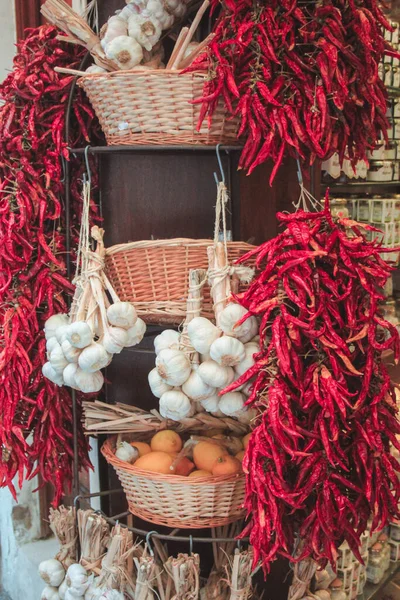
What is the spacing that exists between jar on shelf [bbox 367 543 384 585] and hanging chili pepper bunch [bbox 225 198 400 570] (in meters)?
1.15

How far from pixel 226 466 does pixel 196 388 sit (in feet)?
0.87

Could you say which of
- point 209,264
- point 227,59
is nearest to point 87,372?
point 209,264

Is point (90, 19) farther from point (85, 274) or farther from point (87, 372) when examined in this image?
point (87, 372)

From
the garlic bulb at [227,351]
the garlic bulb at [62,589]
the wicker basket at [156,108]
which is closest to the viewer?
the garlic bulb at [227,351]

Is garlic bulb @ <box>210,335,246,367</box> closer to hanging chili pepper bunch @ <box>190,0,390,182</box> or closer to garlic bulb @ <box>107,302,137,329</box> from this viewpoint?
garlic bulb @ <box>107,302,137,329</box>

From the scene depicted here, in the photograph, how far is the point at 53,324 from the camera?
6.61 feet

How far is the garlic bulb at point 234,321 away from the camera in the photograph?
168 centimetres

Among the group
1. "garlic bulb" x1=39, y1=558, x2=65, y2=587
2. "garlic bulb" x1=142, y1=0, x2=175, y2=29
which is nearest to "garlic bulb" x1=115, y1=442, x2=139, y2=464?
"garlic bulb" x1=39, y1=558, x2=65, y2=587

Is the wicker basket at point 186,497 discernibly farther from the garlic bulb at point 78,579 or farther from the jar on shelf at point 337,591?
the jar on shelf at point 337,591

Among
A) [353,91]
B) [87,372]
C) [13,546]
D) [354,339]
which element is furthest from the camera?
[13,546]

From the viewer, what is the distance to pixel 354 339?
1.54 meters

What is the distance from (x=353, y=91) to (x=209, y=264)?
54 cm

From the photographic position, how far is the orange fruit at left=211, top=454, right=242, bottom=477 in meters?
1.85

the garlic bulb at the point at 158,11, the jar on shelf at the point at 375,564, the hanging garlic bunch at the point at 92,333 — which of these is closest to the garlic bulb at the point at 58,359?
the hanging garlic bunch at the point at 92,333
